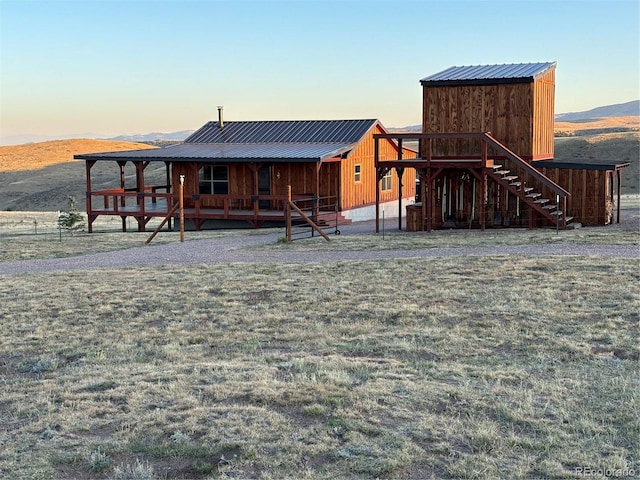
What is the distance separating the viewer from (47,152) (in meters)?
109

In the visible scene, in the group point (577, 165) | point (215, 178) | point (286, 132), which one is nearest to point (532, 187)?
point (577, 165)

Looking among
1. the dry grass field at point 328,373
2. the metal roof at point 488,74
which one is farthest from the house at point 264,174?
the dry grass field at point 328,373

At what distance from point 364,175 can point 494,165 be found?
934cm

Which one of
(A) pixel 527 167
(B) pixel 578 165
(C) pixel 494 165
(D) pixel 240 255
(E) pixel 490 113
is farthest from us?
(E) pixel 490 113

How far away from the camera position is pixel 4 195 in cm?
6269

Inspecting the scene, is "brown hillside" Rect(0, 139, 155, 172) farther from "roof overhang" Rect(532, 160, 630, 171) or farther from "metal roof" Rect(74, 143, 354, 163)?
"roof overhang" Rect(532, 160, 630, 171)

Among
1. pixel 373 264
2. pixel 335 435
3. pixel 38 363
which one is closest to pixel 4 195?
pixel 373 264

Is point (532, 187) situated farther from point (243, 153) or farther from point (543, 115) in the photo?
point (243, 153)

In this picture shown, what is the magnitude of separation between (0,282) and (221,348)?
24.7 feet

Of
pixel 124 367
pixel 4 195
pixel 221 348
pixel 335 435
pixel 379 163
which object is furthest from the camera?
pixel 4 195

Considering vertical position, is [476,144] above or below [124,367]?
above

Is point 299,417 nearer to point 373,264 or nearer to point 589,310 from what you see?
point 589,310

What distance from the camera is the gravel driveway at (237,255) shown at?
57.2ft

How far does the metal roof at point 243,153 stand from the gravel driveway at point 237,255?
7.41 metres
